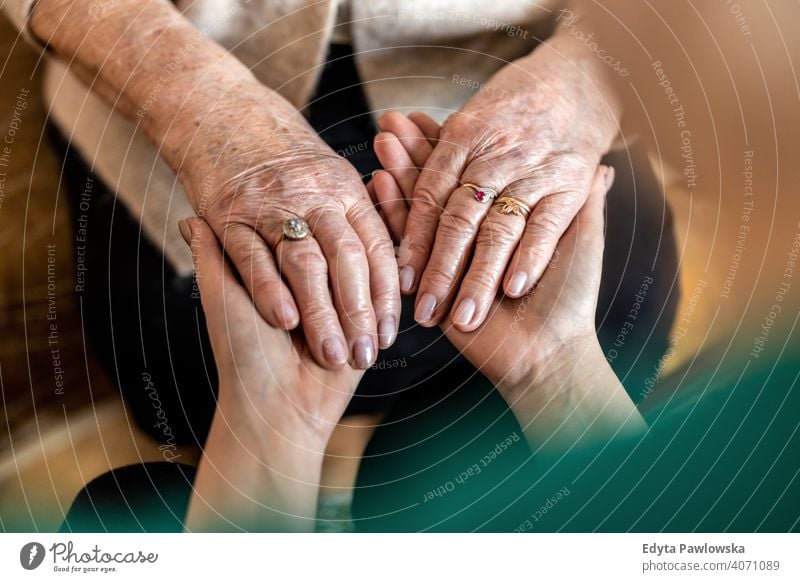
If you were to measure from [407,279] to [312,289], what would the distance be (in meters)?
0.07

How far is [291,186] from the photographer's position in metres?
0.54

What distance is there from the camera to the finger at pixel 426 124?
587mm

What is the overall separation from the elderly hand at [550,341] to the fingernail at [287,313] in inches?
3.9

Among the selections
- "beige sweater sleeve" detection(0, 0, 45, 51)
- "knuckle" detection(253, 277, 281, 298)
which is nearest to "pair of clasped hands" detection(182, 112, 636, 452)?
"knuckle" detection(253, 277, 281, 298)

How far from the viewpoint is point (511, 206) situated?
1.80 ft

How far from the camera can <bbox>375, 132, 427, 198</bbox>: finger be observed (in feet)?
1.87

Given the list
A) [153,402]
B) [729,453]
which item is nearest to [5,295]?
[153,402]

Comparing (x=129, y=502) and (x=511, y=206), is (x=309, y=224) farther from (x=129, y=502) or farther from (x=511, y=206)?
(x=129, y=502)

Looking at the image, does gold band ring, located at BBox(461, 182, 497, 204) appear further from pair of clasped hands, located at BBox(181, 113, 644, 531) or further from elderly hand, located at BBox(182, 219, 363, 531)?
elderly hand, located at BBox(182, 219, 363, 531)

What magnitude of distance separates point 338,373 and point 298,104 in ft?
0.71

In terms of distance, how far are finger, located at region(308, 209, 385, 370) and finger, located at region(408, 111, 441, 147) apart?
4.4 inches

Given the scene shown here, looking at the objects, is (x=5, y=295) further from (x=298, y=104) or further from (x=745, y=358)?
(x=745, y=358)
